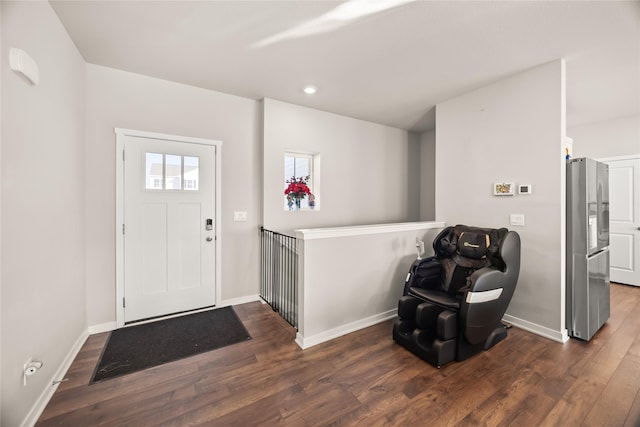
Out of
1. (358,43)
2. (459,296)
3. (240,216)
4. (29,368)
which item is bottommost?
(29,368)

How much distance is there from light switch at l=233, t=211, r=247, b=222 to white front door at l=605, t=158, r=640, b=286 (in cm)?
573

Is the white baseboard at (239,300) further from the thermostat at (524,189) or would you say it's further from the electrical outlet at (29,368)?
the thermostat at (524,189)

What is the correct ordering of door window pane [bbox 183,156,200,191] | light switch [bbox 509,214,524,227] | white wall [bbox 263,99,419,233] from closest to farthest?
1. light switch [bbox 509,214,524,227]
2. door window pane [bbox 183,156,200,191]
3. white wall [bbox 263,99,419,233]

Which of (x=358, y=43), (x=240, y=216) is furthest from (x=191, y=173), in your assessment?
(x=358, y=43)

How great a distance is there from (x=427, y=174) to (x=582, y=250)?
8.65 feet

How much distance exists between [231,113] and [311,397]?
3131 mm

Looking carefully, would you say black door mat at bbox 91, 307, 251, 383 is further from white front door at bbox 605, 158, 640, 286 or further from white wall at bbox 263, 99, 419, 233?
white front door at bbox 605, 158, 640, 286

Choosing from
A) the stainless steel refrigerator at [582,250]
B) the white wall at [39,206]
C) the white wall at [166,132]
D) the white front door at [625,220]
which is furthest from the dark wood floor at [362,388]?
the white front door at [625,220]

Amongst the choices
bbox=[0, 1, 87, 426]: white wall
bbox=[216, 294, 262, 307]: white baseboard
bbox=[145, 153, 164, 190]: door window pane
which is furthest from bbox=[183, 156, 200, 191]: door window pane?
bbox=[216, 294, 262, 307]: white baseboard

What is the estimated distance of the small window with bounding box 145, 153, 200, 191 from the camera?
9.34ft

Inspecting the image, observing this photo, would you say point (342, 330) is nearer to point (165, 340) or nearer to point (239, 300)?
point (239, 300)

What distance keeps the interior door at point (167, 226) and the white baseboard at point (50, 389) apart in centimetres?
52

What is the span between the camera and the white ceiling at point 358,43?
6.12 feet

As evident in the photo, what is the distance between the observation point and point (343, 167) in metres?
4.06
